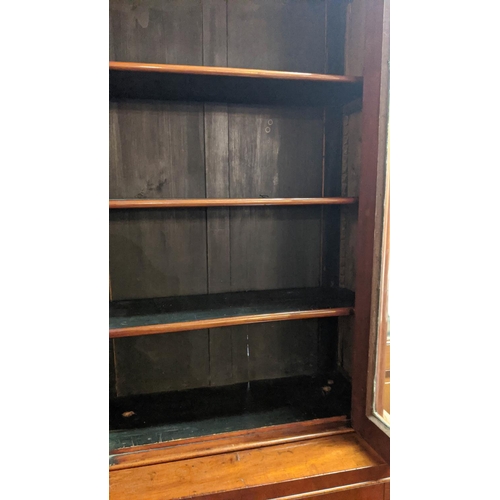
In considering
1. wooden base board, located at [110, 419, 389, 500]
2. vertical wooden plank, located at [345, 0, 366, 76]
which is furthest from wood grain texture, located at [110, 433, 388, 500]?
vertical wooden plank, located at [345, 0, 366, 76]

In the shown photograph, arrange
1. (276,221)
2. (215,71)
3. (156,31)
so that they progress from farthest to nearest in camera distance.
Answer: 1. (276,221)
2. (156,31)
3. (215,71)

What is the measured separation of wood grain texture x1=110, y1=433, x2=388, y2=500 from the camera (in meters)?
1.05

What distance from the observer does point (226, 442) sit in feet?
4.02

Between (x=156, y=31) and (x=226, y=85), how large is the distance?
0.40 m

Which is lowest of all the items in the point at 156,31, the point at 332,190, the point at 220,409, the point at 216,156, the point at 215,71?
the point at 220,409

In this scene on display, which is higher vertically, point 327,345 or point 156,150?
point 156,150

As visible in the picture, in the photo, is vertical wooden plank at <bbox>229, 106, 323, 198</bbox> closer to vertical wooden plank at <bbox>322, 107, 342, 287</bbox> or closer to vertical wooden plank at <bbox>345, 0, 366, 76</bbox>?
vertical wooden plank at <bbox>322, 107, 342, 287</bbox>

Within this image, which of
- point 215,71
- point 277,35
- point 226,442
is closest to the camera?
point 215,71

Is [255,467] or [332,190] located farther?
[332,190]

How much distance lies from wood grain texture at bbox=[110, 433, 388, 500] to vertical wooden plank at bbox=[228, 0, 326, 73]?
142 centimetres

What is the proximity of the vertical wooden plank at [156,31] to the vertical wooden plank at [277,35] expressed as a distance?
146mm

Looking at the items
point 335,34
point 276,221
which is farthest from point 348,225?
point 335,34

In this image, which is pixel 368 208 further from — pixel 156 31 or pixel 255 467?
pixel 156 31
